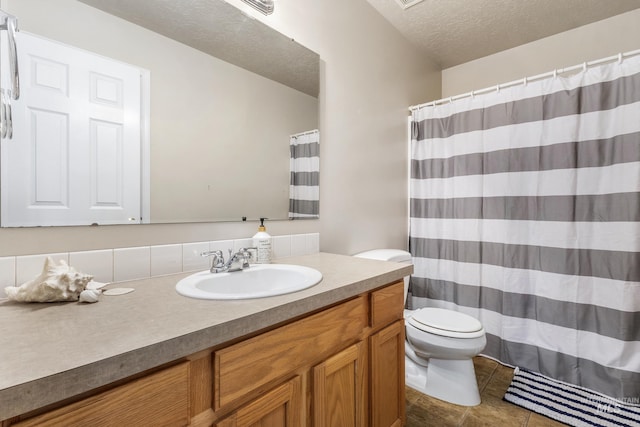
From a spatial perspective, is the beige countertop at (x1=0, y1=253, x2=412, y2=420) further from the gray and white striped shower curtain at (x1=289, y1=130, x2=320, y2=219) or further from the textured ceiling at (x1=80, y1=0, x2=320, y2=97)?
the textured ceiling at (x1=80, y1=0, x2=320, y2=97)

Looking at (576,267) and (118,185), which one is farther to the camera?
(576,267)

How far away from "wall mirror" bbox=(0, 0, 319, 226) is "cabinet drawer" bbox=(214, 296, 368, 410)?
2.05 feet

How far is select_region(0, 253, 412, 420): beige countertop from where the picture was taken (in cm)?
45

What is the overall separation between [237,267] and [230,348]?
49 centimetres

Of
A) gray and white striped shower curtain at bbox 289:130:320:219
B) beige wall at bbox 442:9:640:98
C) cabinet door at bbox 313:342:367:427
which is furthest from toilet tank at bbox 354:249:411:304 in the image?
beige wall at bbox 442:9:640:98

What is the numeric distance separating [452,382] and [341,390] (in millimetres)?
1007

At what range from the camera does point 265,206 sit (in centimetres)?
142

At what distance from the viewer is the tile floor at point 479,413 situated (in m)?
1.47

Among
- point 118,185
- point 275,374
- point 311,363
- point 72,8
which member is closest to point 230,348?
point 275,374

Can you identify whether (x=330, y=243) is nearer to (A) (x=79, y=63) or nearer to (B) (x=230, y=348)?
(B) (x=230, y=348)

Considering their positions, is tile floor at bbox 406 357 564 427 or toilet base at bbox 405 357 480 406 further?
toilet base at bbox 405 357 480 406

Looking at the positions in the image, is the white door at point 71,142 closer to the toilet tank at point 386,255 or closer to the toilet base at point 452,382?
the toilet tank at point 386,255

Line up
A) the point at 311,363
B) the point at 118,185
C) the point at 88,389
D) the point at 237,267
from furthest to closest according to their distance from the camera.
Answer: the point at 237,267
the point at 118,185
the point at 311,363
the point at 88,389

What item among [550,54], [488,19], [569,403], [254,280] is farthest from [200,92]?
[550,54]
